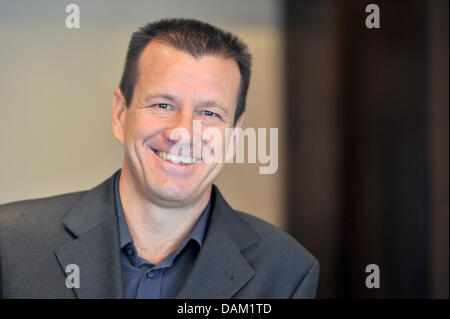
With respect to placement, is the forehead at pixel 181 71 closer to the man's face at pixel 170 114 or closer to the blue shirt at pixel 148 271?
the man's face at pixel 170 114

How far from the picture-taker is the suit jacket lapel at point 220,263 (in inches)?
36.4

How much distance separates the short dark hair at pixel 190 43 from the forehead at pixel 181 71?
14 mm

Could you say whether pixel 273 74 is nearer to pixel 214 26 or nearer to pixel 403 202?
pixel 214 26

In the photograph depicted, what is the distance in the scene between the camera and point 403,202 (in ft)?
4.59

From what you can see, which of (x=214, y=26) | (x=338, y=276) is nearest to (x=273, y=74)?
(x=214, y=26)

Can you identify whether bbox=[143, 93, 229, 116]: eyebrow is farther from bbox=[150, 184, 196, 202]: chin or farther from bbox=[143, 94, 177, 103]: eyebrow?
bbox=[150, 184, 196, 202]: chin

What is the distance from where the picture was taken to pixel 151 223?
953 millimetres

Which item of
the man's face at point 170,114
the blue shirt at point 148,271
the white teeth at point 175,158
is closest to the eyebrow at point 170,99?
the man's face at point 170,114

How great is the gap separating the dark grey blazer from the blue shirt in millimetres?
21

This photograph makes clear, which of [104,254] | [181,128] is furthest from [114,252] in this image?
[181,128]

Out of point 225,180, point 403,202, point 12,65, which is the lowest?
point 403,202

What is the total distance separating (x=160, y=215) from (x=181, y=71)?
0.92 feet

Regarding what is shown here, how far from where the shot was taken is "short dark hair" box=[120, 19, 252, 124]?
2.96 ft
